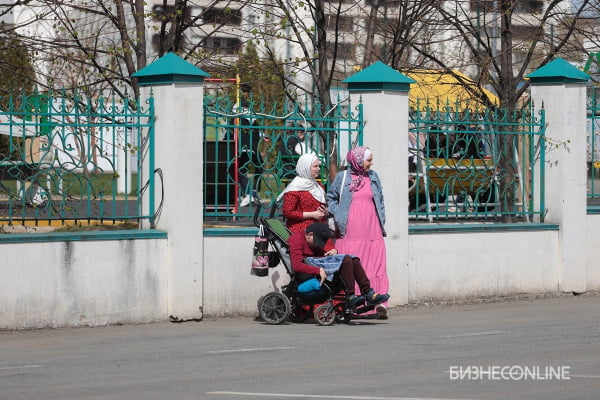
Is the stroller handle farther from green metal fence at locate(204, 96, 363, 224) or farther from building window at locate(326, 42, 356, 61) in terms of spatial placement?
building window at locate(326, 42, 356, 61)

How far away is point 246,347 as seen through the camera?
10.7m

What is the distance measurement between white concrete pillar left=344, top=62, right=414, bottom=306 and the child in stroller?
1.56 m

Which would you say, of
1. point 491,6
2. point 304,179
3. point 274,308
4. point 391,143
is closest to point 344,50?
point 491,6

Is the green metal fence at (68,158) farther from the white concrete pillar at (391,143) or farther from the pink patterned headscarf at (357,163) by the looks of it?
the white concrete pillar at (391,143)

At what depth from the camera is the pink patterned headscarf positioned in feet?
42.8

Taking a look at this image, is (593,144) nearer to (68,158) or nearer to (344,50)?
(68,158)

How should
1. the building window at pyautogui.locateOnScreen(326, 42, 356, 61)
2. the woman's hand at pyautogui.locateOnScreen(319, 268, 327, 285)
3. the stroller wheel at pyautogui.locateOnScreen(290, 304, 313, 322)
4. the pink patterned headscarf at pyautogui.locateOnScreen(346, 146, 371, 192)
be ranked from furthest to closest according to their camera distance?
the building window at pyautogui.locateOnScreen(326, 42, 356, 61), the pink patterned headscarf at pyautogui.locateOnScreen(346, 146, 371, 192), the stroller wheel at pyautogui.locateOnScreen(290, 304, 313, 322), the woman's hand at pyautogui.locateOnScreen(319, 268, 327, 285)

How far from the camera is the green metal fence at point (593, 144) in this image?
51.4 feet

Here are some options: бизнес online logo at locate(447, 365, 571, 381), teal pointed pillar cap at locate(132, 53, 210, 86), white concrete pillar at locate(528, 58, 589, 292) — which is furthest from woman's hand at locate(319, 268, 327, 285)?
white concrete pillar at locate(528, 58, 589, 292)

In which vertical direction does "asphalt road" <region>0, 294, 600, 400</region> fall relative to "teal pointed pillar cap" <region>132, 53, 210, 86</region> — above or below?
below

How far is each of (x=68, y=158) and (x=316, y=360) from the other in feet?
13.1

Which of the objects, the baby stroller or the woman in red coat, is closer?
the baby stroller

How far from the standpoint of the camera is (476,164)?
14984mm

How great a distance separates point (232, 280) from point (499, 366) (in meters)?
4.26
